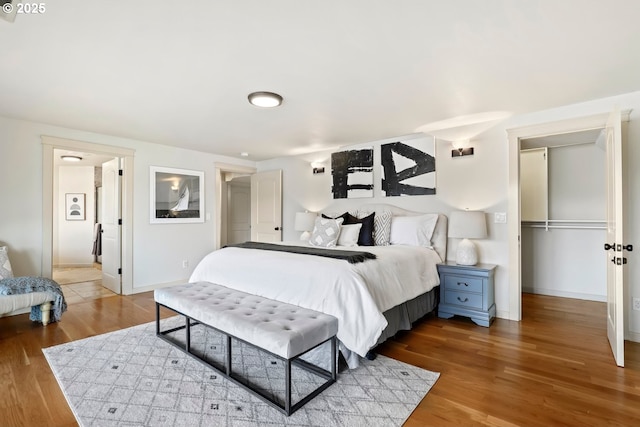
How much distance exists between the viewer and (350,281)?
228 cm

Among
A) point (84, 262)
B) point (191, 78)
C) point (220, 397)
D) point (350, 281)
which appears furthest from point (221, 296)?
point (84, 262)

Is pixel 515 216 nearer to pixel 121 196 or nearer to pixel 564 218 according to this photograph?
pixel 564 218

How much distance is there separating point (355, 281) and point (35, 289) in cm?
324

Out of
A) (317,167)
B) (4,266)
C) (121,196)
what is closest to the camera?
(4,266)

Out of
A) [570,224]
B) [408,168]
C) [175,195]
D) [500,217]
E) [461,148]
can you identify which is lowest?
[570,224]

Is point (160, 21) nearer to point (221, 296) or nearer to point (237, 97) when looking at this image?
point (237, 97)

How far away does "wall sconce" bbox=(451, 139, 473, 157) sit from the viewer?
148 inches

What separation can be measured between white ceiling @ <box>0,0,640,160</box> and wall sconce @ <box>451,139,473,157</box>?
35cm

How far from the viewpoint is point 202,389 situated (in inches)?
79.6

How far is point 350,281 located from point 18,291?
3.24 meters

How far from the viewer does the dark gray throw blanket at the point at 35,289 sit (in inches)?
117

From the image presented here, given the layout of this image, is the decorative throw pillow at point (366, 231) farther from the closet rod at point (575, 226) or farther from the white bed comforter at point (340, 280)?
the closet rod at point (575, 226)

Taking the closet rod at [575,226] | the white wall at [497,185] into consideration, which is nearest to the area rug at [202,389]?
the white wall at [497,185]

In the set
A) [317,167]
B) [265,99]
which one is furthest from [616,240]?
[317,167]
